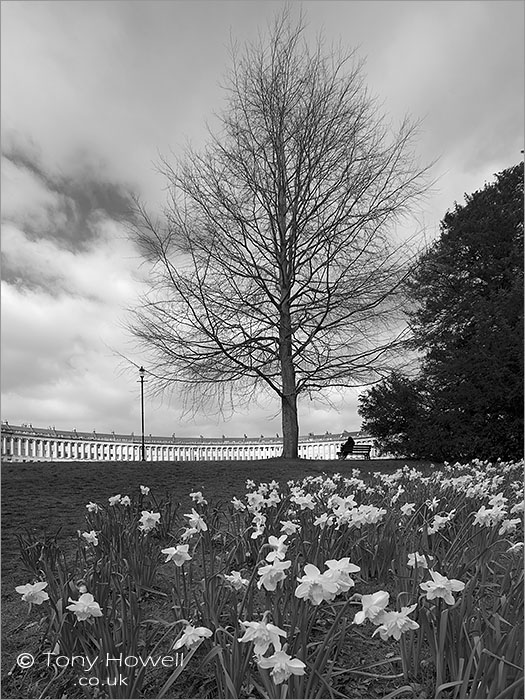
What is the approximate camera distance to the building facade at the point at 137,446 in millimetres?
10742

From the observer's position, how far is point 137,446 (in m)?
13.7

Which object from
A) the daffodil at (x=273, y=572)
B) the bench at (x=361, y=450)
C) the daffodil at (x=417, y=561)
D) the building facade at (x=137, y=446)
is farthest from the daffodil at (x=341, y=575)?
the bench at (x=361, y=450)

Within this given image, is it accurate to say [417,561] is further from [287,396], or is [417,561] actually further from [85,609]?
[287,396]

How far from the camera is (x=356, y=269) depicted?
9320mm

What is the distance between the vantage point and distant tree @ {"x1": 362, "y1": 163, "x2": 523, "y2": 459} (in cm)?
954

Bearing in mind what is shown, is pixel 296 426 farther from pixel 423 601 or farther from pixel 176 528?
pixel 423 601

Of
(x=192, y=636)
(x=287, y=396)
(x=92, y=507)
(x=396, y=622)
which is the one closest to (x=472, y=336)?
(x=287, y=396)

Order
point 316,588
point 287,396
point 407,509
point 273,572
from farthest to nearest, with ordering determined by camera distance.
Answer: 1. point 287,396
2. point 407,509
3. point 273,572
4. point 316,588

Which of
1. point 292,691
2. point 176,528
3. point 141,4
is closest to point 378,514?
point 292,691

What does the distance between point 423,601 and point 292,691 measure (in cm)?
47

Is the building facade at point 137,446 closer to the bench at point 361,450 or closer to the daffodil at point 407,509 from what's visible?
the bench at point 361,450
